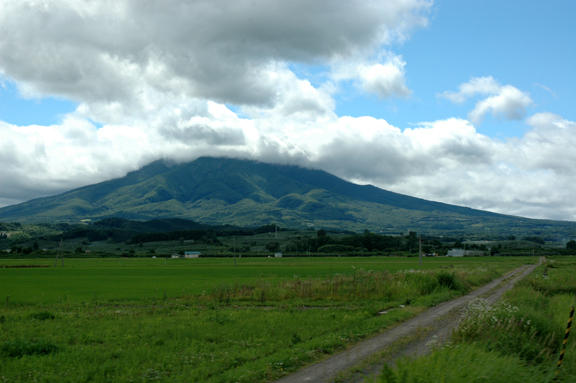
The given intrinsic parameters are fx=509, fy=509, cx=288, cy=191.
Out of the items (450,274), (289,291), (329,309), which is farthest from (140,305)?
(450,274)

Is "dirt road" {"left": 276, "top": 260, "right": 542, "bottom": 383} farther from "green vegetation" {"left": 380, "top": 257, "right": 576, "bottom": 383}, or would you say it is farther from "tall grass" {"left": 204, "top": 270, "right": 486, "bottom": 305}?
"tall grass" {"left": 204, "top": 270, "right": 486, "bottom": 305}

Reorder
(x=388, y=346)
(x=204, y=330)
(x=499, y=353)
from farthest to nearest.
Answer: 1. (x=204, y=330)
2. (x=388, y=346)
3. (x=499, y=353)

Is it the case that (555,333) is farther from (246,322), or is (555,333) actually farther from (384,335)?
(246,322)

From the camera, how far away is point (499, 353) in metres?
11.3

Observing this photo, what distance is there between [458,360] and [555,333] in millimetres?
6270

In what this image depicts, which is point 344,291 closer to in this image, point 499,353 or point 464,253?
point 499,353

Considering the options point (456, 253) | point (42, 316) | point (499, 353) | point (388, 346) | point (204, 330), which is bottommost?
point (456, 253)

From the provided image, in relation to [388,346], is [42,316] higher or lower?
lower

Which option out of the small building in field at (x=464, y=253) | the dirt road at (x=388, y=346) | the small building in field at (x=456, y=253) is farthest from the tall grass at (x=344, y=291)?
the small building in field at (x=464, y=253)

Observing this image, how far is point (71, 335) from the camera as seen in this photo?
19.1m

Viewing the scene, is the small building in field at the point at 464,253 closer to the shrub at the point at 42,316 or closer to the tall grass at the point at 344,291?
the tall grass at the point at 344,291

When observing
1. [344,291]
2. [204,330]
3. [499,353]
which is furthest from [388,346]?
[344,291]

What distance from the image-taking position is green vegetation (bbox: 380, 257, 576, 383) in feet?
30.6

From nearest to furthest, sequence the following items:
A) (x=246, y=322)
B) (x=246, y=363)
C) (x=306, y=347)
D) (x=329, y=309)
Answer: (x=246, y=363), (x=306, y=347), (x=246, y=322), (x=329, y=309)
